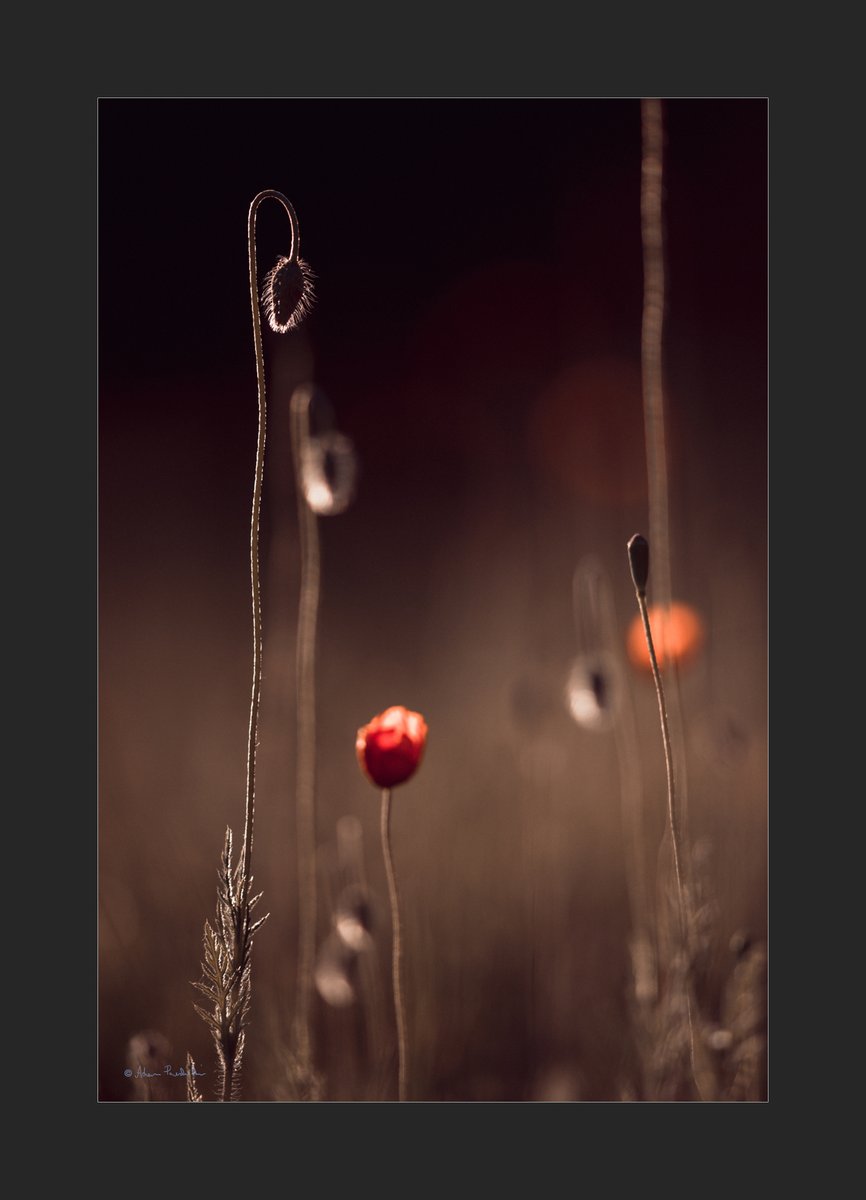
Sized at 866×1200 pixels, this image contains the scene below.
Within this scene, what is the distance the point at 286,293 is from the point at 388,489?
871mm

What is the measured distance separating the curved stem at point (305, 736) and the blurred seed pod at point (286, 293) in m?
0.13

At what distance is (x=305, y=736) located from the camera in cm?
157

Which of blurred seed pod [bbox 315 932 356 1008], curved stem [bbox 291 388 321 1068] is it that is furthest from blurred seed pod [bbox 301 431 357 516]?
blurred seed pod [bbox 315 932 356 1008]

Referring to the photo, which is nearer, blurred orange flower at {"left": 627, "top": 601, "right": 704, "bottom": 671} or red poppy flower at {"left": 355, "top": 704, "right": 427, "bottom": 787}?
red poppy flower at {"left": 355, "top": 704, "right": 427, "bottom": 787}

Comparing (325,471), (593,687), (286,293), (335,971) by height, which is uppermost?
(286,293)

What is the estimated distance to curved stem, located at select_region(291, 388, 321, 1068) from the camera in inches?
55.2

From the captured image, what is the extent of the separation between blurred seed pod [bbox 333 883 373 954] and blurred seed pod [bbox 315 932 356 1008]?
3cm

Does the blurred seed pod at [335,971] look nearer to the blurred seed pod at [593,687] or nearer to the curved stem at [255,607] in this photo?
the curved stem at [255,607]

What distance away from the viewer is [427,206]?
1664 mm

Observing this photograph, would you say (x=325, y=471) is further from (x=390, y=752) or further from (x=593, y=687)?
(x=593, y=687)

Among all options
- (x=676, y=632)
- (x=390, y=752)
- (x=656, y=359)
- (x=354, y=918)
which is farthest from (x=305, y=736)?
(x=656, y=359)

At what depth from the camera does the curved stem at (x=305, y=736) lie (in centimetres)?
140

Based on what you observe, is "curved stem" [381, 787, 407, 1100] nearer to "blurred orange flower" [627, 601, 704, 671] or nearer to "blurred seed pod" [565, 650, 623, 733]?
"blurred seed pod" [565, 650, 623, 733]

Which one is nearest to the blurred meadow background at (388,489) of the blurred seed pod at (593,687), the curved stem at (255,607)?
the blurred seed pod at (593,687)
